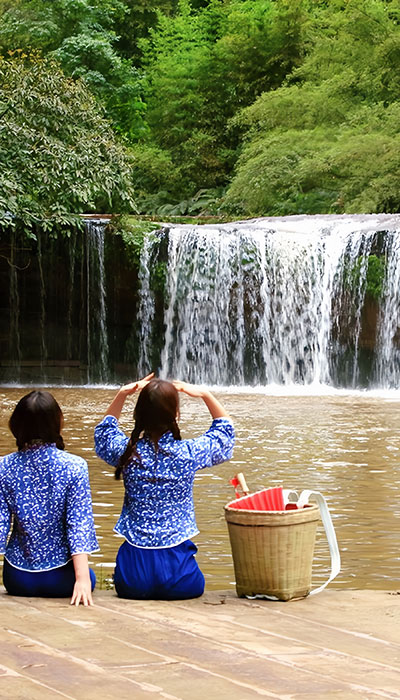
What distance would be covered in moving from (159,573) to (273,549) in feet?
1.53

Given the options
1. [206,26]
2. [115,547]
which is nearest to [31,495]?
[115,547]

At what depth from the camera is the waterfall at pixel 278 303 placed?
70.4ft

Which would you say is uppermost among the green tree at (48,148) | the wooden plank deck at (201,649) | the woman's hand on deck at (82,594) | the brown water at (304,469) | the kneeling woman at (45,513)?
the green tree at (48,148)

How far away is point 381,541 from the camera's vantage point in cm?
739

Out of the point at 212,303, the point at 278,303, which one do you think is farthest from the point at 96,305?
the point at 278,303

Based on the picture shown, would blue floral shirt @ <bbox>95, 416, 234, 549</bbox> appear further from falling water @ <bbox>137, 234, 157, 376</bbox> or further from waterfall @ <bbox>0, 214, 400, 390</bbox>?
falling water @ <bbox>137, 234, 157, 376</bbox>

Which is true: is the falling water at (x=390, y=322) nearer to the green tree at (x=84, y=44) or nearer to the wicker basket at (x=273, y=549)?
the green tree at (x=84, y=44)

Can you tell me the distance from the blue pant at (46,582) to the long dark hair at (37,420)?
0.51m

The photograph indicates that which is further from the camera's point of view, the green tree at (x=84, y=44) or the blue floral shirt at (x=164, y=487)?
the green tree at (x=84, y=44)

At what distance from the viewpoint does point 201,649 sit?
407 centimetres

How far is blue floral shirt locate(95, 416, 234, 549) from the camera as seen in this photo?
489 cm

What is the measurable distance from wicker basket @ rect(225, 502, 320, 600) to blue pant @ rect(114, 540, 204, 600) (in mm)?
209

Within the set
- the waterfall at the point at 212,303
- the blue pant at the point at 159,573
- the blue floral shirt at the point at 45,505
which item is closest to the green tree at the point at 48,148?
the waterfall at the point at 212,303

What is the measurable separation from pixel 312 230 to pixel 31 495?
17569 millimetres
